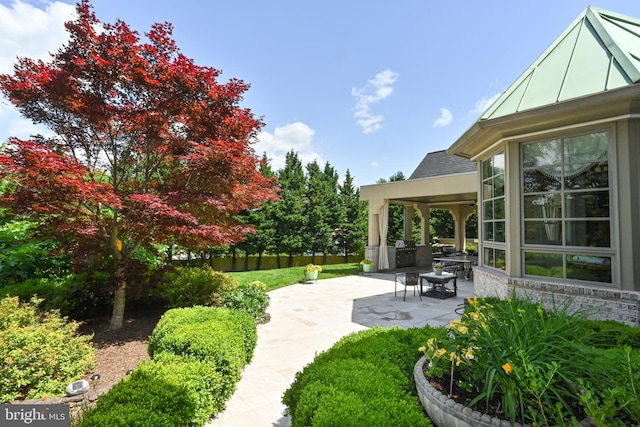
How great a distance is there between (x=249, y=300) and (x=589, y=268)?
5.99 m

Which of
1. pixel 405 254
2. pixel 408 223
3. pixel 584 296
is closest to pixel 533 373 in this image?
pixel 584 296

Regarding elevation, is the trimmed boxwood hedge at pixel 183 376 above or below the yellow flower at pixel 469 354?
below

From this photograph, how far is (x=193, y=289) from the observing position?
612 cm

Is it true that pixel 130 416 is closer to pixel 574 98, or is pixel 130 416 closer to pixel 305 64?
pixel 574 98

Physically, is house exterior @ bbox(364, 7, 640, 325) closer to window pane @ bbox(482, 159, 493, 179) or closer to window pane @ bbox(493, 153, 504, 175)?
window pane @ bbox(493, 153, 504, 175)

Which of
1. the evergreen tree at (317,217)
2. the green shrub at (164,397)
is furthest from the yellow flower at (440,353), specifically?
the evergreen tree at (317,217)

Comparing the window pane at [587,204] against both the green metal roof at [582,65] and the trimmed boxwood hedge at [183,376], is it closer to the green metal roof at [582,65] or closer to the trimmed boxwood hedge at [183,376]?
the green metal roof at [582,65]

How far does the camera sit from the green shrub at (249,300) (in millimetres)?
6125

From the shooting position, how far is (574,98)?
4.11 m

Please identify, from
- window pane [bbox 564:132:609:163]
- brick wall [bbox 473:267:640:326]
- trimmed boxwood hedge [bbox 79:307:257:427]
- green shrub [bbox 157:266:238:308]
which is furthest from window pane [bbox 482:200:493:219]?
green shrub [bbox 157:266:238:308]

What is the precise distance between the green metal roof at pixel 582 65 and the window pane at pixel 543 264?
8.01 feet

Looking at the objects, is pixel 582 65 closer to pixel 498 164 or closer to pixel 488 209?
pixel 498 164

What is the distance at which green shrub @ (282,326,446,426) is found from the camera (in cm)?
183

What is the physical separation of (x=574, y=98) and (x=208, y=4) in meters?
7.34
